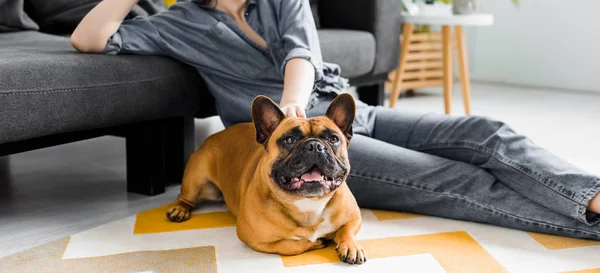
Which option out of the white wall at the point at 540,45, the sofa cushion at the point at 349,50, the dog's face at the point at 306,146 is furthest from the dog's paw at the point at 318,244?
the white wall at the point at 540,45

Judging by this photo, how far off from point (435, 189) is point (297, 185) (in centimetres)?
49

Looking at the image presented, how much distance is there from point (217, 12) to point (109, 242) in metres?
0.65

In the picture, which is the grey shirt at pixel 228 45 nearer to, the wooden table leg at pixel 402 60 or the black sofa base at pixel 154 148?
the black sofa base at pixel 154 148

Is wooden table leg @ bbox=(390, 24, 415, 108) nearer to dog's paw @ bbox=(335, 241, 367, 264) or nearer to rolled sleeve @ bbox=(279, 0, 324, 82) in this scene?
rolled sleeve @ bbox=(279, 0, 324, 82)

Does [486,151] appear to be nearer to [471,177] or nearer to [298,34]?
[471,177]

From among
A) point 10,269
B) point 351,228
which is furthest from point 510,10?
point 10,269

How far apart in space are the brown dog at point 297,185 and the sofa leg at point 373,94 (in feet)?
4.50

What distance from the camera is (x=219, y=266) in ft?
4.17

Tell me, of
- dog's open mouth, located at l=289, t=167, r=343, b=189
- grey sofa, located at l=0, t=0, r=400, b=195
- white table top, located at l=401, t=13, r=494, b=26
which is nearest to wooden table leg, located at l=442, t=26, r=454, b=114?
white table top, located at l=401, t=13, r=494, b=26

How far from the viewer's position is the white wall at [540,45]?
359 cm

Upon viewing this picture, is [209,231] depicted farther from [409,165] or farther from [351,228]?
[409,165]

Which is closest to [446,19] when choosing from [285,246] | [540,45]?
[540,45]

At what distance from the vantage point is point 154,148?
1.74 meters

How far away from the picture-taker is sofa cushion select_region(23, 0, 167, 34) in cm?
214
